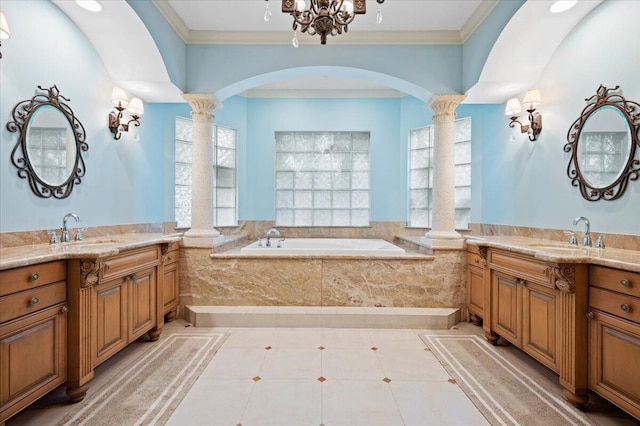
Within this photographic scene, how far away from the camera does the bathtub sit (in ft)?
11.0

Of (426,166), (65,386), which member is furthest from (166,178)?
(426,166)

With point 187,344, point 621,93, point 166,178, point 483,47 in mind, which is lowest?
point 187,344

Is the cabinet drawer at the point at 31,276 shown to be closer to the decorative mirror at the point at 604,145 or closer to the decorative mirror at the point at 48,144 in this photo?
the decorative mirror at the point at 48,144

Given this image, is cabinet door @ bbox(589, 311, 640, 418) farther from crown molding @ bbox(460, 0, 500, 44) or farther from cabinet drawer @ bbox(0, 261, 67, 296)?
cabinet drawer @ bbox(0, 261, 67, 296)

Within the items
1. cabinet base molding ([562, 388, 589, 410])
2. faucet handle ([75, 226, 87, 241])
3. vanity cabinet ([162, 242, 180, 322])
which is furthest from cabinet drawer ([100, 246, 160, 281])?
cabinet base molding ([562, 388, 589, 410])

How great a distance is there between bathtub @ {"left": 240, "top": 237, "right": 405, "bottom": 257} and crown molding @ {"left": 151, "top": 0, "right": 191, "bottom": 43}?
2349 millimetres

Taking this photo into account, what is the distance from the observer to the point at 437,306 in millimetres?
3271

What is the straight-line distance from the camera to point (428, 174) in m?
4.62

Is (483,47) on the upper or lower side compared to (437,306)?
upper

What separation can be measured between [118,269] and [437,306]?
2899 millimetres

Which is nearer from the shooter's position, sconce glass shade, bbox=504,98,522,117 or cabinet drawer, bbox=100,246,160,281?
cabinet drawer, bbox=100,246,160,281

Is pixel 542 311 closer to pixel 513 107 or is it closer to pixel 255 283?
pixel 513 107

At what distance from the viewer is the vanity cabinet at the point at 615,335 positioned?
158 centimetres

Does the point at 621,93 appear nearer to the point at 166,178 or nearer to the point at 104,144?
the point at 104,144
